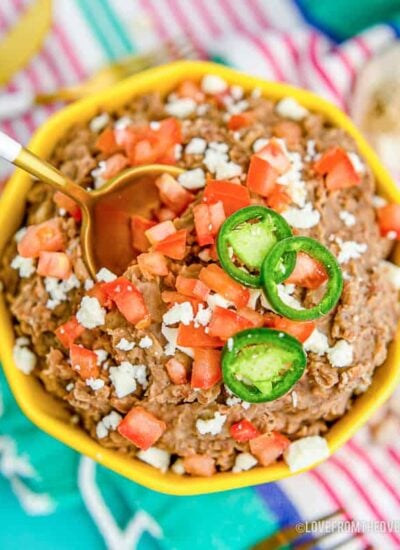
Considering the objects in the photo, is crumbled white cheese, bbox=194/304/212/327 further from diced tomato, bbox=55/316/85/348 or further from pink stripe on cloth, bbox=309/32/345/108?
pink stripe on cloth, bbox=309/32/345/108

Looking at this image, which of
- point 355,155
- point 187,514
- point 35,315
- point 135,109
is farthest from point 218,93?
point 187,514

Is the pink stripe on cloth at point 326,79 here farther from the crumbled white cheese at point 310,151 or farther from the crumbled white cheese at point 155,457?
the crumbled white cheese at point 155,457

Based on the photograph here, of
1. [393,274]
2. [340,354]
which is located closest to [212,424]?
[340,354]

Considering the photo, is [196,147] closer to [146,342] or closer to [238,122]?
[238,122]

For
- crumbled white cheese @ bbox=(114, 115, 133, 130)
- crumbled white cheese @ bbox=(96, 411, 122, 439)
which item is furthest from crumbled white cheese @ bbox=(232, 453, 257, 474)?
crumbled white cheese @ bbox=(114, 115, 133, 130)

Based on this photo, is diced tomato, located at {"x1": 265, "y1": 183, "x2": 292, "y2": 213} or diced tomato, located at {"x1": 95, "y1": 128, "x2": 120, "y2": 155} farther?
diced tomato, located at {"x1": 95, "y1": 128, "x2": 120, "y2": 155}

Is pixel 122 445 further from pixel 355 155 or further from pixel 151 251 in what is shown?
pixel 355 155

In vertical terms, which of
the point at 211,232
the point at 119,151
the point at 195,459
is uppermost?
the point at 119,151
